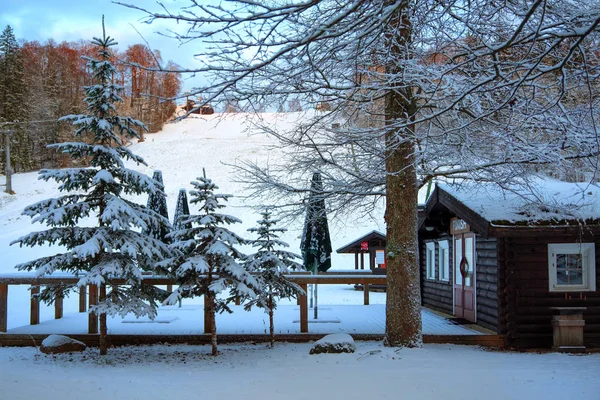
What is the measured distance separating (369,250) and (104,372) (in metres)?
18.0

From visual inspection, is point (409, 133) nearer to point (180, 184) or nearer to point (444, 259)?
point (444, 259)

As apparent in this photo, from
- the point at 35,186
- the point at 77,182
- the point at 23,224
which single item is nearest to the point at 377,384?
the point at 77,182

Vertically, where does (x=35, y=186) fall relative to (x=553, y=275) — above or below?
above

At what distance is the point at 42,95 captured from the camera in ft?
160

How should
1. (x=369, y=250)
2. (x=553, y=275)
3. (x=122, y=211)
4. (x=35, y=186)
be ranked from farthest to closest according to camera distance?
(x=35, y=186)
(x=369, y=250)
(x=553, y=275)
(x=122, y=211)

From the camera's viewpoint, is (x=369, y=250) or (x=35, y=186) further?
(x=35, y=186)

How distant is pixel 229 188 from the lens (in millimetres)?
40062

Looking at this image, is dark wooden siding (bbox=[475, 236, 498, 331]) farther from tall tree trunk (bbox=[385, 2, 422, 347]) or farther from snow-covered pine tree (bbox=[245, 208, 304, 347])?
snow-covered pine tree (bbox=[245, 208, 304, 347])

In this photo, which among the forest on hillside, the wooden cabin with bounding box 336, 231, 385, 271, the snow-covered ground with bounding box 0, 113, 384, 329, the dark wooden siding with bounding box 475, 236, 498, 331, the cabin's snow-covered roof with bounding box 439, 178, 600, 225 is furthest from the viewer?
the forest on hillside

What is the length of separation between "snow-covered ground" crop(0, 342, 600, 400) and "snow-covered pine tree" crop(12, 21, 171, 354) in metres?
1.10

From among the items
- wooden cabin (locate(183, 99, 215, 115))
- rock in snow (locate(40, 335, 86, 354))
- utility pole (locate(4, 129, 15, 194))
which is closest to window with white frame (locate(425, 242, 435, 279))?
rock in snow (locate(40, 335, 86, 354))

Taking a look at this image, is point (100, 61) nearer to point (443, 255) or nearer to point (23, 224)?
point (443, 255)

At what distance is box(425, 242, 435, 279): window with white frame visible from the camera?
15992 mm

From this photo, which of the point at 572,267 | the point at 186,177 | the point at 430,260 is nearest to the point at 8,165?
the point at 186,177
